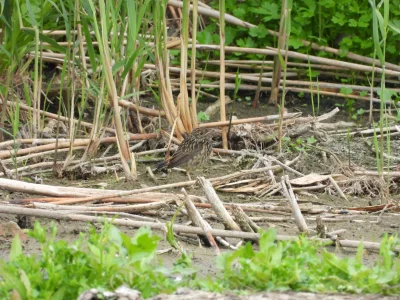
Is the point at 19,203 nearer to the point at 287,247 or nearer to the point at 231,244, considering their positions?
the point at 231,244

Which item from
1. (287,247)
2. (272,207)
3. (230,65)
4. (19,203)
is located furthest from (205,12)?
(287,247)

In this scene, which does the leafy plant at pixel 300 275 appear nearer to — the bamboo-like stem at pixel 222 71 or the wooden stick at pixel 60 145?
the wooden stick at pixel 60 145

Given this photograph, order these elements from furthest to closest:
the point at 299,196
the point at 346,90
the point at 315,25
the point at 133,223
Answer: the point at 315,25 → the point at 346,90 → the point at 299,196 → the point at 133,223

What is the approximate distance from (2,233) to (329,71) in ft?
20.2

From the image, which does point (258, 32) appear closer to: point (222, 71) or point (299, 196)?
point (222, 71)

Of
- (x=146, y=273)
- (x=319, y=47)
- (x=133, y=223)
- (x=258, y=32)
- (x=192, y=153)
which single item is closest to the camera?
(x=146, y=273)

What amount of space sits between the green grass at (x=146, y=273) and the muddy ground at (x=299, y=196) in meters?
0.80

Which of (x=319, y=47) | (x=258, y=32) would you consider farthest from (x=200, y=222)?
(x=319, y=47)

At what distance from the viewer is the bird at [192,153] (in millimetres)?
7504

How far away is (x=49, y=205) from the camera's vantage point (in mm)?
5637

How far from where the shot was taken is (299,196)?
7012 mm

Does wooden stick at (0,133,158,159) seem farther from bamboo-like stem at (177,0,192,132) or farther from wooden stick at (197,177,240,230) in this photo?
wooden stick at (197,177,240,230)

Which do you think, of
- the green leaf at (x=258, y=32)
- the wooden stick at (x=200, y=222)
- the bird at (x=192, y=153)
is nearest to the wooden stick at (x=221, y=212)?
the wooden stick at (x=200, y=222)

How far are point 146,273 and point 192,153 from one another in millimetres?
3546
